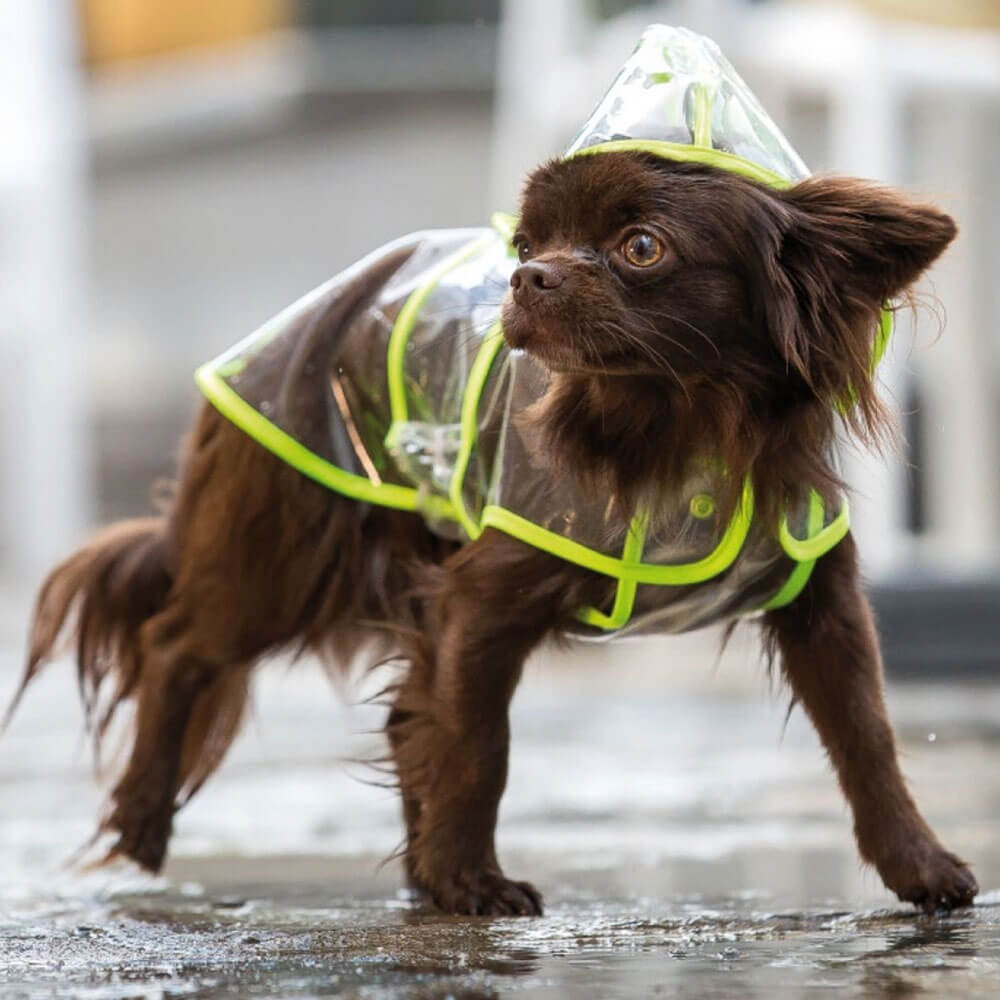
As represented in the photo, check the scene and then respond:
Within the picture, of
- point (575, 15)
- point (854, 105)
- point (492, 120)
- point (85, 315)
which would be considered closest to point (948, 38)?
point (854, 105)

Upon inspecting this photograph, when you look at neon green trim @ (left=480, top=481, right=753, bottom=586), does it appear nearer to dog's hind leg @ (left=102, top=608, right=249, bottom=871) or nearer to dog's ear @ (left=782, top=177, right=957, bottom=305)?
dog's ear @ (left=782, top=177, right=957, bottom=305)

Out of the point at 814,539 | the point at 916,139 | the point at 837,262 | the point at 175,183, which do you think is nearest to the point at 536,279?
the point at 837,262

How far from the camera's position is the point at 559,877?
166 inches

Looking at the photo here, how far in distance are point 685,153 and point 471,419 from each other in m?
0.74

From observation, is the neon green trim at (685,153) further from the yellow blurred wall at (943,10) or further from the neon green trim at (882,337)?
the yellow blurred wall at (943,10)

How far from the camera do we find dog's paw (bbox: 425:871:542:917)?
3.53 m

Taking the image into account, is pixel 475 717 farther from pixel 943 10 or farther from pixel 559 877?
pixel 943 10

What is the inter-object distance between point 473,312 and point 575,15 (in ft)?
28.7

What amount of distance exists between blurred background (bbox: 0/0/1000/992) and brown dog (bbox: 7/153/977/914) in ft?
0.93

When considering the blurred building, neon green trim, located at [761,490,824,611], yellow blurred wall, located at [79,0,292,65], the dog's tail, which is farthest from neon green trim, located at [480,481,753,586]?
yellow blurred wall, located at [79,0,292,65]

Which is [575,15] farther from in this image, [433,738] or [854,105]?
[433,738]

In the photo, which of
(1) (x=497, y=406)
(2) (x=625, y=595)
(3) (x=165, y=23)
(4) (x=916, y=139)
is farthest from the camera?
(3) (x=165, y=23)

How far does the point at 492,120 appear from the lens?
87.6 feet

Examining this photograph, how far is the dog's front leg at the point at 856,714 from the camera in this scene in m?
3.53
